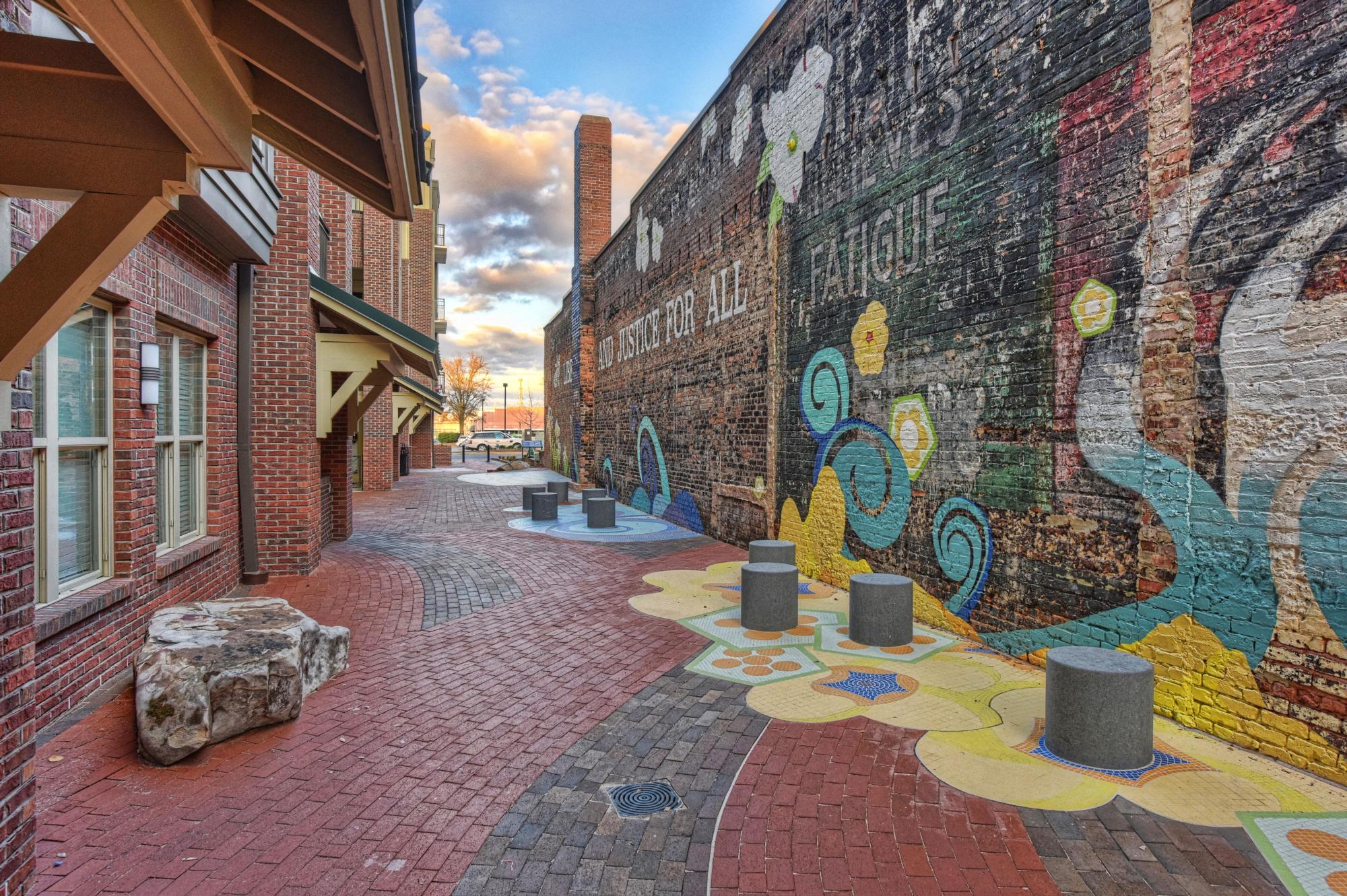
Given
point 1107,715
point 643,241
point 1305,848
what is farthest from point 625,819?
point 643,241

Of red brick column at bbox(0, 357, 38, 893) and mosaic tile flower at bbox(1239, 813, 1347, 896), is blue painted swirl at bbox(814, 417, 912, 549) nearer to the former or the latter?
mosaic tile flower at bbox(1239, 813, 1347, 896)

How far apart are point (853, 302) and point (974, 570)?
319 cm

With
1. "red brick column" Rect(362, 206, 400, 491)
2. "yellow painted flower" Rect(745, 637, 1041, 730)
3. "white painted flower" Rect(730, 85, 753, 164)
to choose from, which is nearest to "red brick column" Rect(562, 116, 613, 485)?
"red brick column" Rect(362, 206, 400, 491)

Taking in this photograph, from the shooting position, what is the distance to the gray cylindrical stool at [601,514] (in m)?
13.2

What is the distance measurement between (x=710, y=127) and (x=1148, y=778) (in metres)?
11.5

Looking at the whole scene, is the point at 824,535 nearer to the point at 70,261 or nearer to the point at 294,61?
the point at 294,61

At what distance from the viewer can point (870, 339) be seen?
24.0ft

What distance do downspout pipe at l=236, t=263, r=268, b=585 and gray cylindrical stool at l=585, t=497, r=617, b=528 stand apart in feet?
19.5

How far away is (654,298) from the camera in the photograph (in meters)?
15.4

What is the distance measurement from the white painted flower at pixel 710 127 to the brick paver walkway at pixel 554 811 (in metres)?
9.68

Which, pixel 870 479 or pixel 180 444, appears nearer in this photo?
pixel 180 444

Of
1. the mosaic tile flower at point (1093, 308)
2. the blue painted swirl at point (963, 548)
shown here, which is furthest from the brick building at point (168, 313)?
the blue painted swirl at point (963, 548)

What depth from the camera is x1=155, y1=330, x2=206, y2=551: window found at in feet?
20.5

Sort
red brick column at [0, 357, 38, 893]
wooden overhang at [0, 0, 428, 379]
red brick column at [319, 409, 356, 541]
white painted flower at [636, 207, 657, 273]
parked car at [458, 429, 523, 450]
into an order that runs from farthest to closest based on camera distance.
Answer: parked car at [458, 429, 523, 450] < white painted flower at [636, 207, 657, 273] < red brick column at [319, 409, 356, 541] < red brick column at [0, 357, 38, 893] < wooden overhang at [0, 0, 428, 379]
